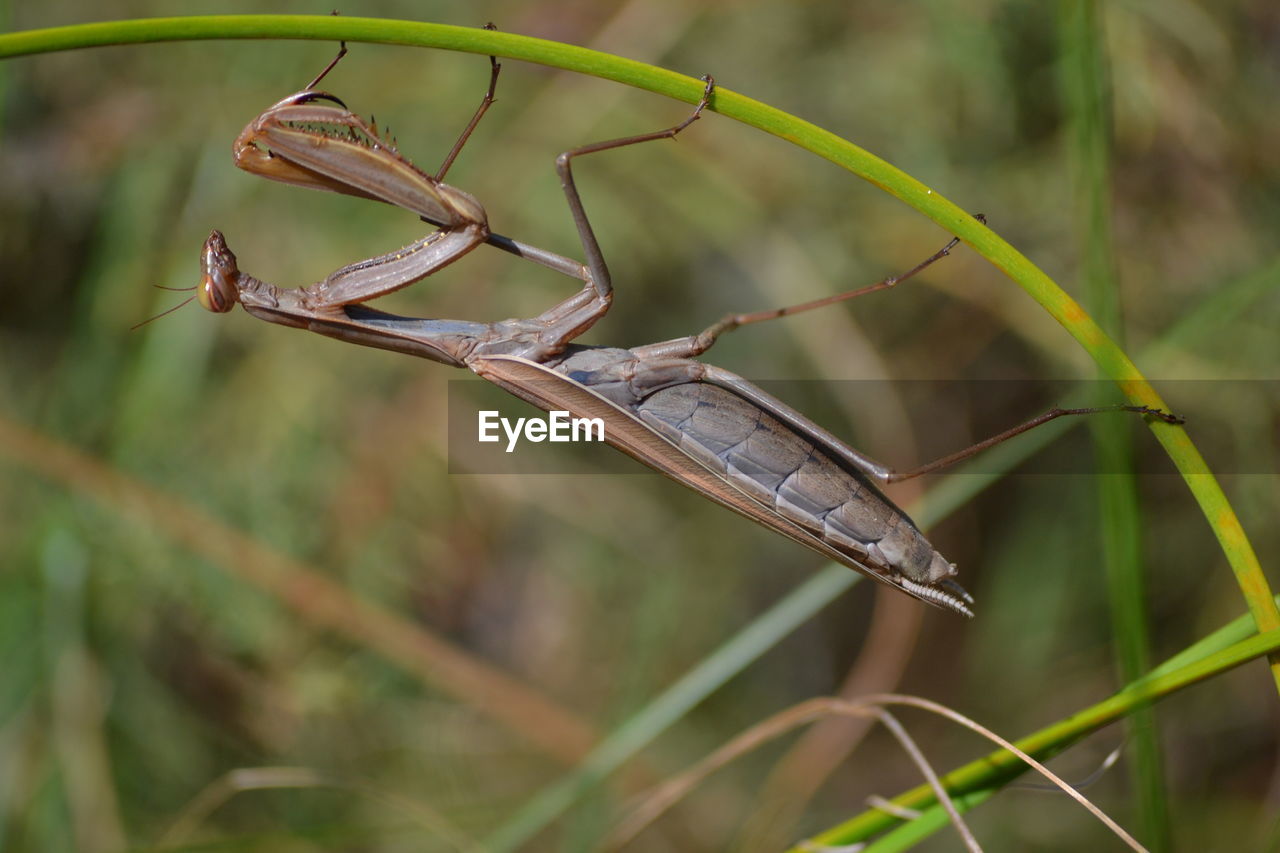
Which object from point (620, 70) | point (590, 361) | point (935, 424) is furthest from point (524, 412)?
point (620, 70)

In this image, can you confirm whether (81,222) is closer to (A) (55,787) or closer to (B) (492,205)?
(B) (492,205)

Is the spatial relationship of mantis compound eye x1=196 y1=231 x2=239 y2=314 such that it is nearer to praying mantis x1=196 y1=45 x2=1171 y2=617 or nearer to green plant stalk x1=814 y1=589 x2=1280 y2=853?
praying mantis x1=196 y1=45 x2=1171 y2=617

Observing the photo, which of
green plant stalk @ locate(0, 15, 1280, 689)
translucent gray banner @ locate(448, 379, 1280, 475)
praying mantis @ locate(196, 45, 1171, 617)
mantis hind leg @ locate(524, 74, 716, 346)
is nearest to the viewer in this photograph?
green plant stalk @ locate(0, 15, 1280, 689)

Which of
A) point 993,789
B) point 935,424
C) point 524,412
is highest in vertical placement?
point 935,424

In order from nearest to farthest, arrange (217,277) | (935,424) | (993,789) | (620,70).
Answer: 1. (620,70)
2. (993,789)
3. (217,277)
4. (935,424)

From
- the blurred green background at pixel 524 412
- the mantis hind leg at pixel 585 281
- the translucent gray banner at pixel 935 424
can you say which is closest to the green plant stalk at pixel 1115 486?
the mantis hind leg at pixel 585 281

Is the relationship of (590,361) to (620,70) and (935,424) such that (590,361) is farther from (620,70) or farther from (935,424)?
(935,424)

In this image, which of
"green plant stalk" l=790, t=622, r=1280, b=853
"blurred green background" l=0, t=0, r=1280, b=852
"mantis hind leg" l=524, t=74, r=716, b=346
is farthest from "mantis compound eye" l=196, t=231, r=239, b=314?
"green plant stalk" l=790, t=622, r=1280, b=853

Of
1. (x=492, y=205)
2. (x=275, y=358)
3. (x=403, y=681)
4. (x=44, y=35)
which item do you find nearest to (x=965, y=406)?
(x=492, y=205)
